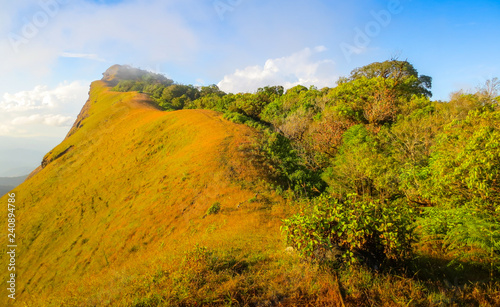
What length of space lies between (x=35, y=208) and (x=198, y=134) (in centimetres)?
1855

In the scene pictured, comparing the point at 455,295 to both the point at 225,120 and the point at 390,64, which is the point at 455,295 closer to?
the point at 225,120

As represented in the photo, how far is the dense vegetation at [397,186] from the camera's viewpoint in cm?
505

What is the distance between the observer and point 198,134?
23.7 meters

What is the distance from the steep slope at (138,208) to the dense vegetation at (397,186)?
244 centimetres

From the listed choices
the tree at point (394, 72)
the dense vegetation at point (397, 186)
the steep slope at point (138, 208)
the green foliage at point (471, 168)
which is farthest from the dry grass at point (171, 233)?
the tree at point (394, 72)

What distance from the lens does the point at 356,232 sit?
4.70 m

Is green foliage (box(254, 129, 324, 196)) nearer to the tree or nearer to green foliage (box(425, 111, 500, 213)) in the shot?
green foliage (box(425, 111, 500, 213))

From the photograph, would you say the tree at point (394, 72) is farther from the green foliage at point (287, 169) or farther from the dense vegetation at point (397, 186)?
the green foliage at point (287, 169)

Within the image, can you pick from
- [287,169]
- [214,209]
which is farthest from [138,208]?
[287,169]

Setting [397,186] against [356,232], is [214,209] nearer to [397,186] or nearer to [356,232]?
[356,232]

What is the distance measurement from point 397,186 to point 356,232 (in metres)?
8.63

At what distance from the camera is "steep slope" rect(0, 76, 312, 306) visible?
9.47 metres

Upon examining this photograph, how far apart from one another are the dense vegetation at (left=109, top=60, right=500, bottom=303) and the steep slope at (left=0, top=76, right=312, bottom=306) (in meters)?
2.44

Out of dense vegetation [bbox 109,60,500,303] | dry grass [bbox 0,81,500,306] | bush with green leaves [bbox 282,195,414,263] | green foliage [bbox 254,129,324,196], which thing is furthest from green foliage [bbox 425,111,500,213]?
green foliage [bbox 254,129,324,196]
